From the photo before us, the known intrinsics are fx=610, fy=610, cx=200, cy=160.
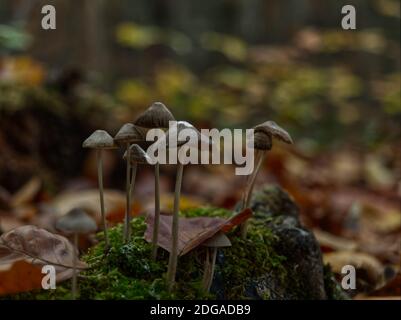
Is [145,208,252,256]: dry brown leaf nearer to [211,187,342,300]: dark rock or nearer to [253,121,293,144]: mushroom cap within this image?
[211,187,342,300]: dark rock

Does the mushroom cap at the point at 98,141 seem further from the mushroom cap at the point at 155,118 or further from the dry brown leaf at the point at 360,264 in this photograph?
the dry brown leaf at the point at 360,264

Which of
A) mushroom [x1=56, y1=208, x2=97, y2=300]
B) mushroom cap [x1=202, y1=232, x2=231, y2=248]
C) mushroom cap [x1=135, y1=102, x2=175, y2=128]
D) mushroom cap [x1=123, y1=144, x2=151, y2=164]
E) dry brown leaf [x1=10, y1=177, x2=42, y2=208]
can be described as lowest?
dry brown leaf [x1=10, y1=177, x2=42, y2=208]

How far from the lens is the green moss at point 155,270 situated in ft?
5.18

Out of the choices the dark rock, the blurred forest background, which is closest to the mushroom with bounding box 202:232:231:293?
the dark rock

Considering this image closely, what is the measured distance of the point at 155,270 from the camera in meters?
1.67

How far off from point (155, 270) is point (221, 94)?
807cm

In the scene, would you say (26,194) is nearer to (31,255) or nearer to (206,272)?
(31,255)

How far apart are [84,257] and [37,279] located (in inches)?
10.8

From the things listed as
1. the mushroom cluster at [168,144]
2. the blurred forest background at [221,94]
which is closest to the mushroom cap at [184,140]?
the mushroom cluster at [168,144]

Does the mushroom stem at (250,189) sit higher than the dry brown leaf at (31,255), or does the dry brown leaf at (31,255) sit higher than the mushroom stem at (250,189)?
the mushroom stem at (250,189)

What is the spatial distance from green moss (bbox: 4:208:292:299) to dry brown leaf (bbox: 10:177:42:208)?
2.26 metres

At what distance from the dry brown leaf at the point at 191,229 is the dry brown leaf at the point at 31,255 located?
0.80ft

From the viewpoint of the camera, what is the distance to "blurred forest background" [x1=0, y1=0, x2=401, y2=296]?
452 cm

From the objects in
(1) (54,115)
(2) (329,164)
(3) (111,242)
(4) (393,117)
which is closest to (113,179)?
(1) (54,115)
